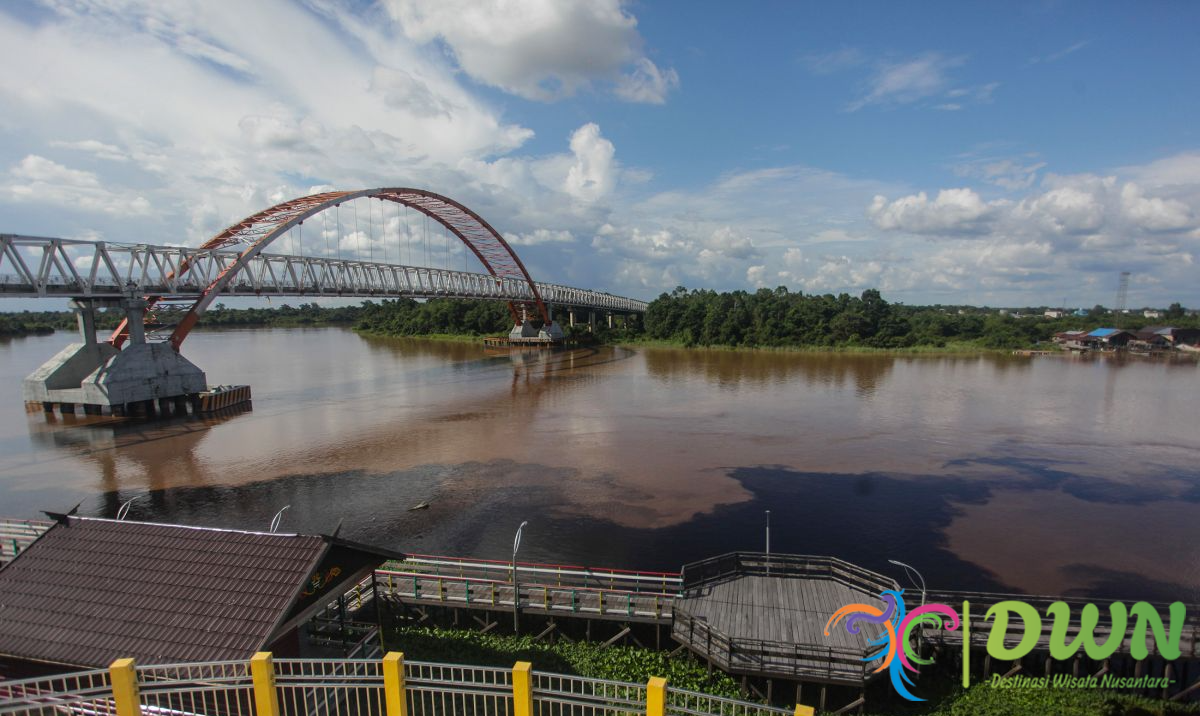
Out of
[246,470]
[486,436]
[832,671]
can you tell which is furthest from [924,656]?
[246,470]

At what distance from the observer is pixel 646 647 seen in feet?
37.8

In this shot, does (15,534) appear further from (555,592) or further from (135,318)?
(135,318)

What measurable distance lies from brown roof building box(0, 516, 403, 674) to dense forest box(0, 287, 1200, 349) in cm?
7446

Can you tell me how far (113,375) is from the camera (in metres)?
33.3

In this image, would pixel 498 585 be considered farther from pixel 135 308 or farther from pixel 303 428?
pixel 135 308

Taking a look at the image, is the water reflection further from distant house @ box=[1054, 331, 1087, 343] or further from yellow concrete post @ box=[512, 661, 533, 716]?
yellow concrete post @ box=[512, 661, 533, 716]

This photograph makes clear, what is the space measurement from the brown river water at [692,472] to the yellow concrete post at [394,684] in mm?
9584

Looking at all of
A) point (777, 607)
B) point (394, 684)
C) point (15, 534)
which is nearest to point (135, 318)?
point (15, 534)

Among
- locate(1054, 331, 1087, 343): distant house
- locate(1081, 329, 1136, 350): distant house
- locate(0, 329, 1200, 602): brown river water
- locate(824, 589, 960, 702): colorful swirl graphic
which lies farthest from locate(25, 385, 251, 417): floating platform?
locate(1054, 331, 1087, 343): distant house

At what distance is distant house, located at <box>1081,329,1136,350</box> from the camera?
79.4m

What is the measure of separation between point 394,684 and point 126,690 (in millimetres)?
2587

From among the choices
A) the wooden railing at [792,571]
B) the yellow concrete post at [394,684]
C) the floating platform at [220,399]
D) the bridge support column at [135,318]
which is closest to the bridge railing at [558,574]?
the wooden railing at [792,571]

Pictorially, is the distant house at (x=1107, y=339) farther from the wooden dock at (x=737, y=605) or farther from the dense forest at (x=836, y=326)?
the wooden dock at (x=737, y=605)

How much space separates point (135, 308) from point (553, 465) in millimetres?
30443
